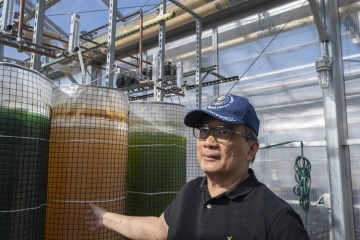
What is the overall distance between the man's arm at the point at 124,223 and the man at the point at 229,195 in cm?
13

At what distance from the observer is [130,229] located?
47.9 inches

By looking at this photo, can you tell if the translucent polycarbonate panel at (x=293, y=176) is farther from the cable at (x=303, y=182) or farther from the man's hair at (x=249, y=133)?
the man's hair at (x=249, y=133)

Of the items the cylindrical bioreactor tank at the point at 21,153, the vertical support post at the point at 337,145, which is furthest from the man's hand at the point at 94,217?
the vertical support post at the point at 337,145

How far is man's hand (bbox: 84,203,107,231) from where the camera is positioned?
1.25 metres

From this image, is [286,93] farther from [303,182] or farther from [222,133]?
[222,133]

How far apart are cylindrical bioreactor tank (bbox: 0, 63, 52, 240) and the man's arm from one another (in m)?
0.21

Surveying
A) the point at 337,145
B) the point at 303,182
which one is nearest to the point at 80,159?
the point at 303,182

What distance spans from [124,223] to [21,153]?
1.61 feet

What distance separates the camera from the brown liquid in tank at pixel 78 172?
49.5 inches

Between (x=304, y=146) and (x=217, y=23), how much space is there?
2108 mm

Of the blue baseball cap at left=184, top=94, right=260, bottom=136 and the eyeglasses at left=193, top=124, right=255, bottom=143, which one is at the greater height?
the blue baseball cap at left=184, top=94, right=260, bottom=136

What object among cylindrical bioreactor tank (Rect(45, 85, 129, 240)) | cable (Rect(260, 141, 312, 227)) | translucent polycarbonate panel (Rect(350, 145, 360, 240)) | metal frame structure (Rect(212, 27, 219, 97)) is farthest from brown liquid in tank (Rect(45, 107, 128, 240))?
metal frame structure (Rect(212, 27, 219, 97))

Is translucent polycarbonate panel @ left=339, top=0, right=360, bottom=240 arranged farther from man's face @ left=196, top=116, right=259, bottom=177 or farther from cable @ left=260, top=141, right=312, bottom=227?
man's face @ left=196, top=116, right=259, bottom=177

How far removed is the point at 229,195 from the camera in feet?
3.04
